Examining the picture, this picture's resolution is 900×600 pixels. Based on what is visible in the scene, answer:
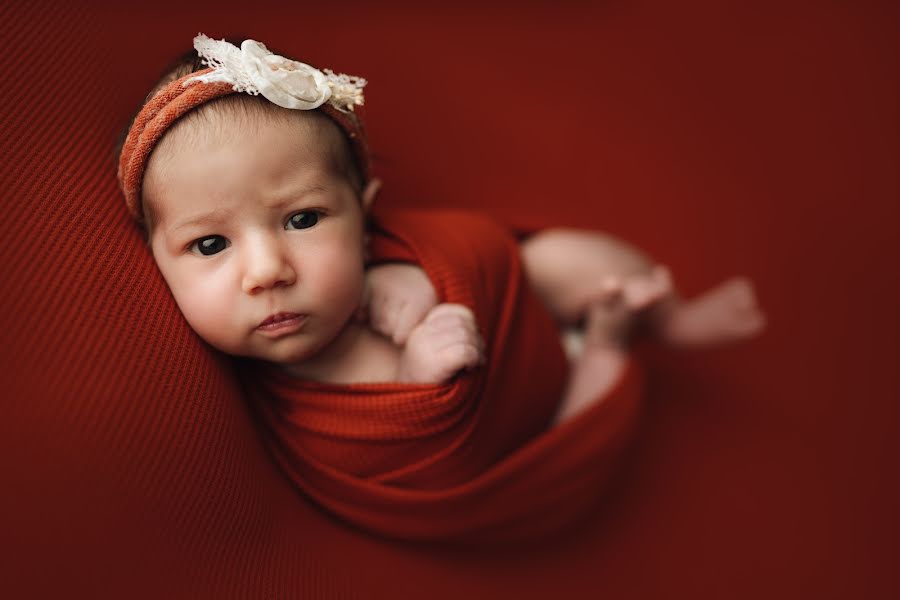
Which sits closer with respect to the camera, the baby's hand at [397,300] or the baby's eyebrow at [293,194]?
the baby's eyebrow at [293,194]

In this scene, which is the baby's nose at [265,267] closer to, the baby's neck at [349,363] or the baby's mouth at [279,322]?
the baby's mouth at [279,322]

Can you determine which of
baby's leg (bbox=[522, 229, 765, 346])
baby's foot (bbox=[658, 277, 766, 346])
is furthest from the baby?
baby's foot (bbox=[658, 277, 766, 346])

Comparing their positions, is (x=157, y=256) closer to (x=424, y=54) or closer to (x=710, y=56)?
(x=424, y=54)

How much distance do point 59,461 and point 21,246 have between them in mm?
191

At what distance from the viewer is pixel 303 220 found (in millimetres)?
721

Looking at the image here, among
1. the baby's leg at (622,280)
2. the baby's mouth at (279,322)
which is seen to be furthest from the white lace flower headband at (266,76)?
the baby's leg at (622,280)

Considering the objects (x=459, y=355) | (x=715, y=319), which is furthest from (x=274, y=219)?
(x=715, y=319)

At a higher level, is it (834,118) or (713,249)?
(834,118)

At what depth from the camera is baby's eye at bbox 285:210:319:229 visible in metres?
0.71

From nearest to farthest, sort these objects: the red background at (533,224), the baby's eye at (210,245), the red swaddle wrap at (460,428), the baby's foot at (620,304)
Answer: the red background at (533,224) < the baby's eye at (210,245) < the red swaddle wrap at (460,428) < the baby's foot at (620,304)

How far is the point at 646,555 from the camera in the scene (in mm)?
1035

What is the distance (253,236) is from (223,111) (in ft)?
0.40

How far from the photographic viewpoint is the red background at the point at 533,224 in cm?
59

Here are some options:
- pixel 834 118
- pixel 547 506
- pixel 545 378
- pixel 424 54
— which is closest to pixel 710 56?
pixel 834 118
